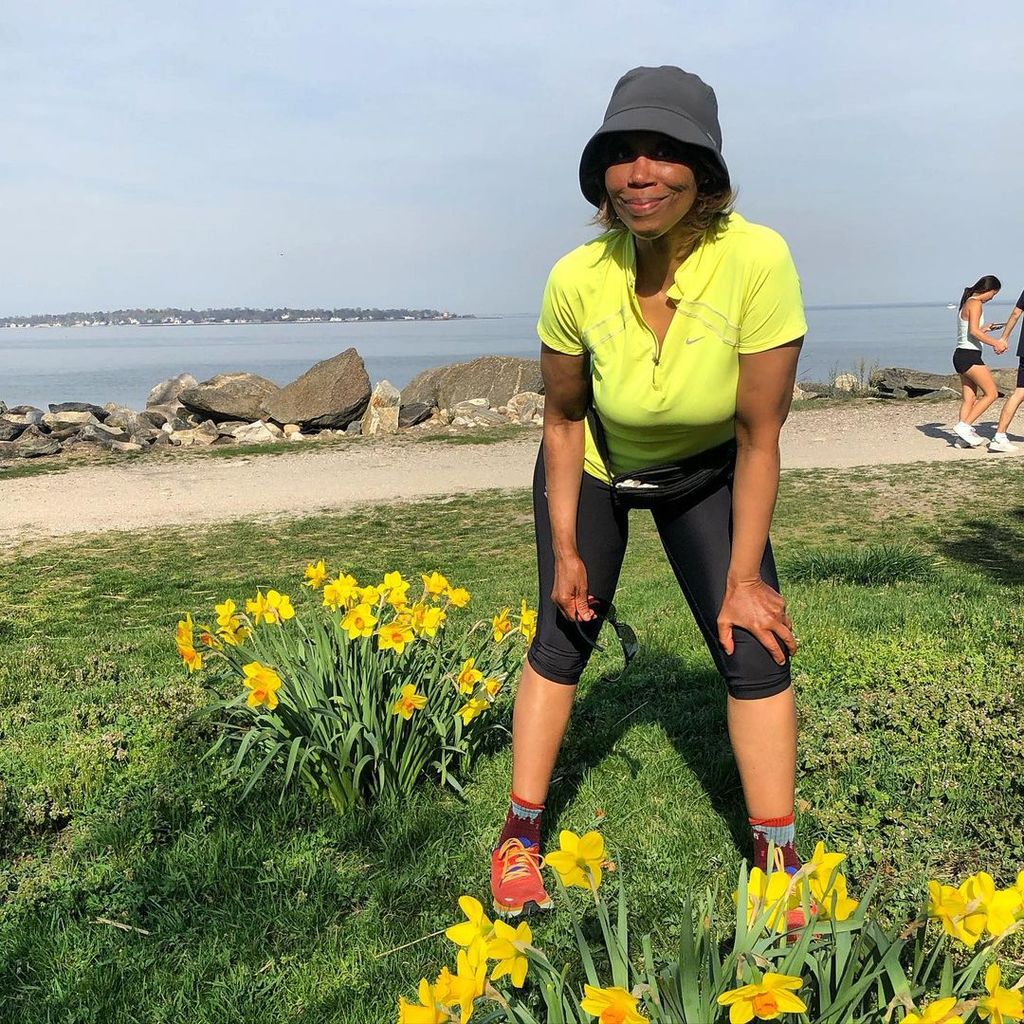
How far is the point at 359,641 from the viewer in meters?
3.05

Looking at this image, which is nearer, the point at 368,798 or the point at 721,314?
the point at 721,314

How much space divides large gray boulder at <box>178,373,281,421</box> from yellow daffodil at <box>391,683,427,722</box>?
44.4 feet

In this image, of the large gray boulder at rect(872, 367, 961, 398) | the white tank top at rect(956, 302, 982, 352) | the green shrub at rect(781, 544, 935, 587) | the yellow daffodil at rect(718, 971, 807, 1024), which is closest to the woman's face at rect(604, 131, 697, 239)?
the yellow daffodil at rect(718, 971, 807, 1024)

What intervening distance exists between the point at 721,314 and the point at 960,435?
9.88m

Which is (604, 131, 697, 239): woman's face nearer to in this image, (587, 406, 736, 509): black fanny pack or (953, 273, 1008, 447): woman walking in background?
(587, 406, 736, 509): black fanny pack

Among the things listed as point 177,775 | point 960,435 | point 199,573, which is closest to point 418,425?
point 960,435

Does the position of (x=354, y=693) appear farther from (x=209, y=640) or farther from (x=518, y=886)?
(x=518, y=886)

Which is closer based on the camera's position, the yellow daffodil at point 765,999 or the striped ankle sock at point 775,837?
the yellow daffodil at point 765,999

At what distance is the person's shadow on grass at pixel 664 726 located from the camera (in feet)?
10.1

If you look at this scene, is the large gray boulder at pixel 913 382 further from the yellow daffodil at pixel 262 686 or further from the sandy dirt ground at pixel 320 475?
the yellow daffodil at pixel 262 686

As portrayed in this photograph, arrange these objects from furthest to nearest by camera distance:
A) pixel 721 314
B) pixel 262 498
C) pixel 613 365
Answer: pixel 262 498, pixel 613 365, pixel 721 314

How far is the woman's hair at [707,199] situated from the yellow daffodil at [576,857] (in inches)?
49.3

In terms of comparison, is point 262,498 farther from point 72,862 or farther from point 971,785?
point 971,785

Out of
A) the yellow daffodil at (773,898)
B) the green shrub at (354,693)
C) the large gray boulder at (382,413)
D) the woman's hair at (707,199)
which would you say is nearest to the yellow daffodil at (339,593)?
the green shrub at (354,693)
